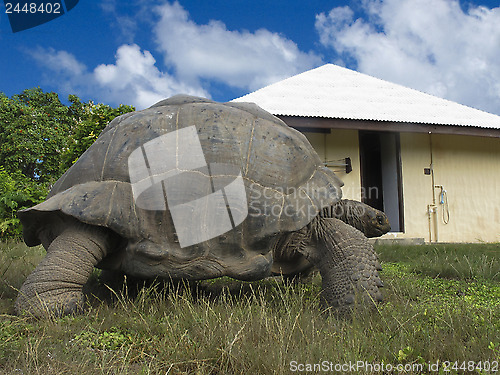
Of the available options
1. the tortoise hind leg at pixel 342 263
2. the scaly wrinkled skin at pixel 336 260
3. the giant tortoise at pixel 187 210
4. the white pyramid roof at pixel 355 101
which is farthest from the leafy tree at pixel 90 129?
the tortoise hind leg at pixel 342 263

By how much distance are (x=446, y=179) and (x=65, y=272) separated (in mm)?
9703

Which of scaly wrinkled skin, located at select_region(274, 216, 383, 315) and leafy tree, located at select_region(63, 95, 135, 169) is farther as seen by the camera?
leafy tree, located at select_region(63, 95, 135, 169)

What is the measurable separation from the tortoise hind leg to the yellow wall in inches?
246

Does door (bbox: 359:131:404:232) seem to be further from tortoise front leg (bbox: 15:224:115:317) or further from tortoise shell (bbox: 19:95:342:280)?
tortoise front leg (bbox: 15:224:115:317)

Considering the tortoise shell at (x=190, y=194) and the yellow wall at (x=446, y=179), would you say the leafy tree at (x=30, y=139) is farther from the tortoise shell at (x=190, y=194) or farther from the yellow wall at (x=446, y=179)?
the tortoise shell at (x=190, y=194)

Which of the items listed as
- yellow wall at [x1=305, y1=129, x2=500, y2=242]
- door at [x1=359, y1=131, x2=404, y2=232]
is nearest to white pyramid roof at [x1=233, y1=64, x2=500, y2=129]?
yellow wall at [x1=305, y1=129, x2=500, y2=242]

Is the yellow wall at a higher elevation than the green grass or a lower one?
higher

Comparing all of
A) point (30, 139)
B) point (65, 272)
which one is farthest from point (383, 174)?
point (30, 139)

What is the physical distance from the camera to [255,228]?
284 centimetres

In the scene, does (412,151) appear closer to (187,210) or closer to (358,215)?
(358,215)

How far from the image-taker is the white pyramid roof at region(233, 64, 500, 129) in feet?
29.9

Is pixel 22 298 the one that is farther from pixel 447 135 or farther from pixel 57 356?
pixel 447 135

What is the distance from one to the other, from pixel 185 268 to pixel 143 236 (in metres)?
0.36

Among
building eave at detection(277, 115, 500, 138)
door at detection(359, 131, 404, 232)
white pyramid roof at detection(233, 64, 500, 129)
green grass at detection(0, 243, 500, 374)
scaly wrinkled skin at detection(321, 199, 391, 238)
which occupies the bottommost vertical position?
green grass at detection(0, 243, 500, 374)
